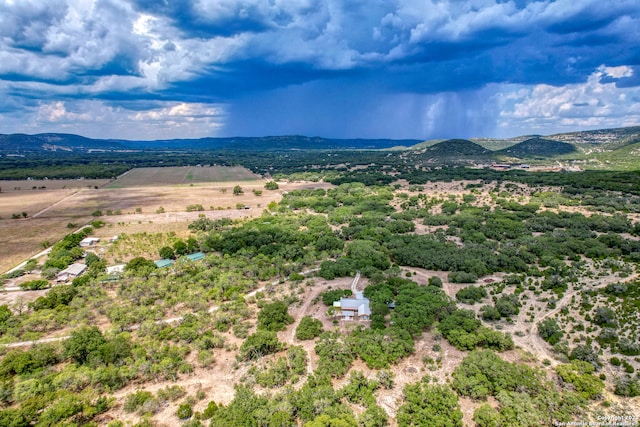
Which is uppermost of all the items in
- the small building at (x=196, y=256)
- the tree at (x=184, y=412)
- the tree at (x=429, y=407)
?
the small building at (x=196, y=256)

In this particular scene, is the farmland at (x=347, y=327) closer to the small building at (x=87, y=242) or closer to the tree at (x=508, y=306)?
the tree at (x=508, y=306)

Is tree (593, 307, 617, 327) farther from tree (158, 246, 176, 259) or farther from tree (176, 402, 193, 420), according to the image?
tree (158, 246, 176, 259)

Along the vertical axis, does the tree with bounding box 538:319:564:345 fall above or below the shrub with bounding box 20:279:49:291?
below

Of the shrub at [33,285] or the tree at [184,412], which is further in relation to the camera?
the shrub at [33,285]

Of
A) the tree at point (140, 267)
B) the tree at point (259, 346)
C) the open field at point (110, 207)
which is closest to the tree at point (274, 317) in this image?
the tree at point (259, 346)

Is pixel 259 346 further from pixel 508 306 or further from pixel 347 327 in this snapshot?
pixel 508 306

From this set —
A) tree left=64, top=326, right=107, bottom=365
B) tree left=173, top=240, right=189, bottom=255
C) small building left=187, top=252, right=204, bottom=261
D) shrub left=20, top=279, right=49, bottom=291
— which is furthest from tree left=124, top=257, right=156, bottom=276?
tree left=64, top=326, right=107, bottom=365

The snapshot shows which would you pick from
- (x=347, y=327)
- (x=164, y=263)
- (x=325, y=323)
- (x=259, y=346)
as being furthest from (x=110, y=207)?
(x=347, y=327)
